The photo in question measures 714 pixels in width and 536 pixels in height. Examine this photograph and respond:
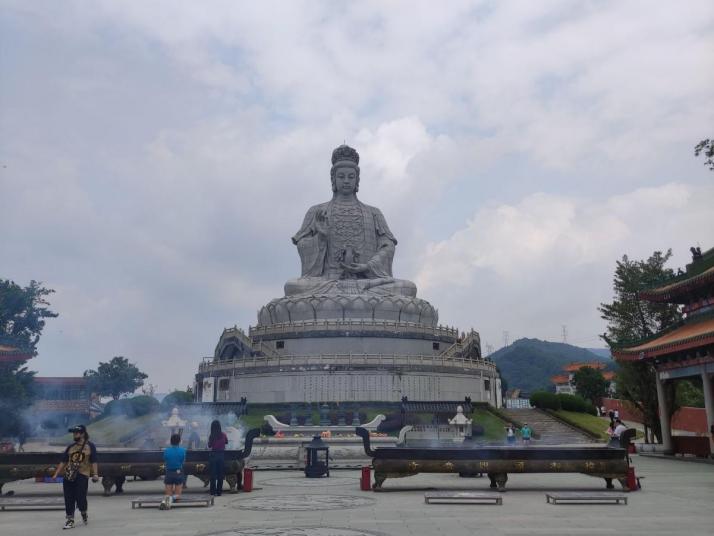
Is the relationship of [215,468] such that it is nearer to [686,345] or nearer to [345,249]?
[686,345]

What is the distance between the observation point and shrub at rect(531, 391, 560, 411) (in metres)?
41.0

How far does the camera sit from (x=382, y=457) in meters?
14.7

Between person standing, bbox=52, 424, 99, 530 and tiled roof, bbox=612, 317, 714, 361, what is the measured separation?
18883 millimetres

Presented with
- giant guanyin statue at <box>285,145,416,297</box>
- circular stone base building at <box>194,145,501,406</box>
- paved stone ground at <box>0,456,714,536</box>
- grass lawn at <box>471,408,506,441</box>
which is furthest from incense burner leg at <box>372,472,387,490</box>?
giant guanyin statue at <box>285,145,416,297</box>

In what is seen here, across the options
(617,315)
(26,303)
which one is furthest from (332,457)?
(26,303)

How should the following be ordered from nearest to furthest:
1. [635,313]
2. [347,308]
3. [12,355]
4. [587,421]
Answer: [12,355], [635,313], [587,421], [347,308]

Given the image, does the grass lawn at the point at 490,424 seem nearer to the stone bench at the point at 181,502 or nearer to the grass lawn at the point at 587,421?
the grass lawn at the point at 587,421

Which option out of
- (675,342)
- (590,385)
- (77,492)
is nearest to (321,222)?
(675,342)

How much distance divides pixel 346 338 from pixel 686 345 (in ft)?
73.8

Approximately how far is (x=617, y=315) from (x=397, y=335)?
1439 centimetres

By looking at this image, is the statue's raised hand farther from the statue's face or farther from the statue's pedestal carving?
the statue's pedestal carving

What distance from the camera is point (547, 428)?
35875mm

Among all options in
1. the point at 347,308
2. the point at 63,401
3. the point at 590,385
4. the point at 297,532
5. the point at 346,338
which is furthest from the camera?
the point at 590,385

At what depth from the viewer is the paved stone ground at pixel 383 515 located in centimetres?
952
